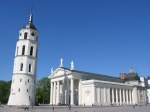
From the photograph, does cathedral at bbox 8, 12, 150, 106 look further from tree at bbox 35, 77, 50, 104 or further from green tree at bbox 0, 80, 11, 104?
green tree at bbox 0, 80, 11, 104

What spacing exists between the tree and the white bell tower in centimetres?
3284

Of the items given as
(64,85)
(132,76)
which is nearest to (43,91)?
(64,85)

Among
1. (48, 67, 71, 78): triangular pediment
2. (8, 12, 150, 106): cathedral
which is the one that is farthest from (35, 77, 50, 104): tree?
(48, 67, 71, 78): triangular pediment

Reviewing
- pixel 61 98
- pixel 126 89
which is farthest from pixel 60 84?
pixel 126 89

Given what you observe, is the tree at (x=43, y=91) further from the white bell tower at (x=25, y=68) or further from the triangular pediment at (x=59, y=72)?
the white bell tower at (x=25, y=68)

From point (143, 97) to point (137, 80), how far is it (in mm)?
7463

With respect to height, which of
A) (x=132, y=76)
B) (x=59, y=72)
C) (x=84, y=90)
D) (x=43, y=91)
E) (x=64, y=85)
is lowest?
(x=43, y=91)

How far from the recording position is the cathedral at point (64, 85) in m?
43.6

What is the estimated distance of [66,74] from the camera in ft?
188

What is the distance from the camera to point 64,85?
5991 cm

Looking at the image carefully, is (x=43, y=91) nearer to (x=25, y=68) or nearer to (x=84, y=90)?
(x=84, y=90)

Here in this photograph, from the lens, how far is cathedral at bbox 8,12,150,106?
43.6 metres

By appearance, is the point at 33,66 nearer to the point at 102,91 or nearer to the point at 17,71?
the point at 17,71

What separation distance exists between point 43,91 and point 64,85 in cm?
2135
